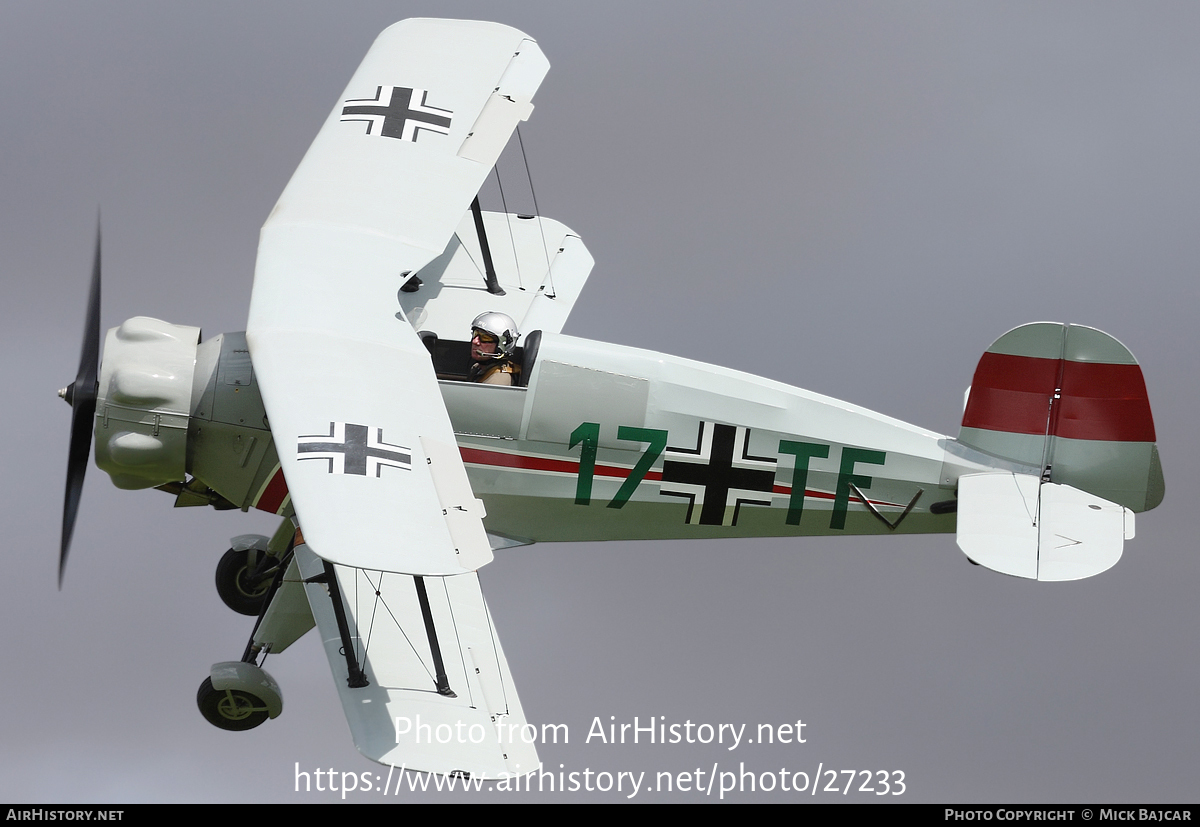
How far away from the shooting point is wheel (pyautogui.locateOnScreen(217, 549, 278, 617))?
41.5 ft

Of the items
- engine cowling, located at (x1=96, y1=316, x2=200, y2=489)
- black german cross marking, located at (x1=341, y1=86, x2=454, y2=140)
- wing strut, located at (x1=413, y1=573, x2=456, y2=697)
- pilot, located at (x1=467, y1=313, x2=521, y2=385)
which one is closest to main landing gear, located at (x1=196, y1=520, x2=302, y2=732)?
engine cowling, located at (x1=96, y1=316, x2=200, y2=489)

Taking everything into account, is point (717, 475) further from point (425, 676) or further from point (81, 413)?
point (81, 413)

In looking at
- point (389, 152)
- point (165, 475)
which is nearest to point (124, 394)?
point (165, 475)

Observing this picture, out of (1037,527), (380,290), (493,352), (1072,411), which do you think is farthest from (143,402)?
(1072,411)

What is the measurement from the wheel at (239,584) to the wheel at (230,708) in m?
1.71

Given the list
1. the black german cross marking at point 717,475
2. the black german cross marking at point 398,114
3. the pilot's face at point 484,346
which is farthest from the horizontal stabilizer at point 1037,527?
the black german cross marking at point 398,114

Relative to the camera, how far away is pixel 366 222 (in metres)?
11.1

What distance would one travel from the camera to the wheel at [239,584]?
12641 mm

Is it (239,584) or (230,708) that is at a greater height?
(239,584)

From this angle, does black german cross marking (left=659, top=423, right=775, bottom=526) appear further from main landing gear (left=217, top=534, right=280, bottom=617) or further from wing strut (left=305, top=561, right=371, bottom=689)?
main landing gear (left=217, top=534, right=280, bottom=617)

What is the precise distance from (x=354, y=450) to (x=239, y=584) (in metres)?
4.20

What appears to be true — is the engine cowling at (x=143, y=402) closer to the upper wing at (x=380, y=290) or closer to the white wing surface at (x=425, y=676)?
the upper wing at (x=380, y=290)

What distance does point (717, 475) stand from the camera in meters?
Answer: 11.0

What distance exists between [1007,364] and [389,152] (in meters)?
4.70
